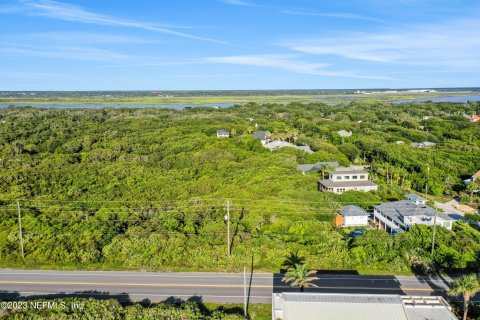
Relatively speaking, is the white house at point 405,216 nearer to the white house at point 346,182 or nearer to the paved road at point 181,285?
the white house at point 346,182

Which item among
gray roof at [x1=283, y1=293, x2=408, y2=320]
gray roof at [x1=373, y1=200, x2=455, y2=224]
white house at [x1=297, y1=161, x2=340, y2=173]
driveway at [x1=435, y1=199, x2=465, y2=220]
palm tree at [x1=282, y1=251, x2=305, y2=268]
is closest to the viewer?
gray roof at [x1=283, y1=293, x2=408, y2=320]

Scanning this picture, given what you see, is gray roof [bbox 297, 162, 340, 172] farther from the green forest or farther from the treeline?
the treeline

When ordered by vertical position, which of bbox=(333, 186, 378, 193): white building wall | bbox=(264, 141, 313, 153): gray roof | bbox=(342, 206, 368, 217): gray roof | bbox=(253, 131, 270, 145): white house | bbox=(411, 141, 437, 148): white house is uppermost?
bbox=(253, 131, 270, 145): white house

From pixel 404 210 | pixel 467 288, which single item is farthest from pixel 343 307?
pixel 404 210

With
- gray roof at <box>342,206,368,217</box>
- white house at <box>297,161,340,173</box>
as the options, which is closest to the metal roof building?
gray roof at <box>342,206,368,217</box>

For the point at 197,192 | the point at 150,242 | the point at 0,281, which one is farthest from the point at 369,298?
the point at 197,192

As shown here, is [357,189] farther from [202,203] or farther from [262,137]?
[262,137]

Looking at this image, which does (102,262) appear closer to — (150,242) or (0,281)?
(150,242)
